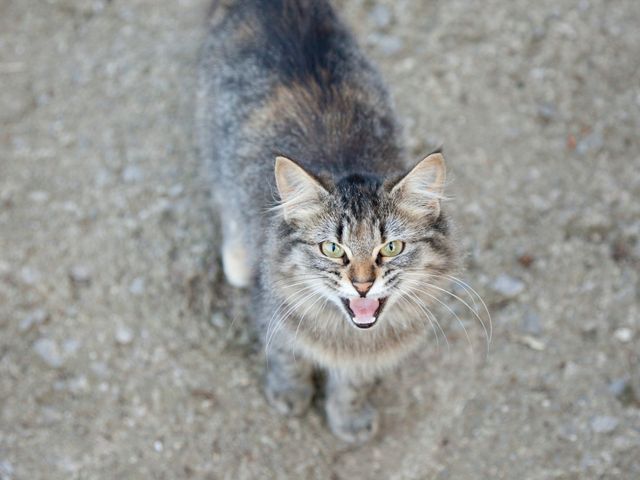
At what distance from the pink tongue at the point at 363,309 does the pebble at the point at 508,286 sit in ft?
3.97

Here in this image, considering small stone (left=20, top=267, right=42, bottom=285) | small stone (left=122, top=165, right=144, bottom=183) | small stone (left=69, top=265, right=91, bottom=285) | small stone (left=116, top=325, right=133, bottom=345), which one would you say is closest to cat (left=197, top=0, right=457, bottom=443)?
small stone (left=122, top=165, right=144, bottom=183)

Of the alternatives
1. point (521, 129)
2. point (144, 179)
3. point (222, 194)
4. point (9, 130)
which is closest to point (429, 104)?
point (521, 129)

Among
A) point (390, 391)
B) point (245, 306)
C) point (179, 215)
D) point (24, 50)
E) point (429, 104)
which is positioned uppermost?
point (24, 50)

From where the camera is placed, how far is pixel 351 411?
3.25 meters

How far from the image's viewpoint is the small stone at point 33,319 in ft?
11.6

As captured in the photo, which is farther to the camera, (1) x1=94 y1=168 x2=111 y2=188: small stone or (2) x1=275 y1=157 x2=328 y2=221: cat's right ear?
(1) x1=94 y1=168 x2=111 y2=188: small stone

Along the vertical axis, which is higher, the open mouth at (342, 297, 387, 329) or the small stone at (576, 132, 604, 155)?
the open mouth at (342, 297, 387, 329)

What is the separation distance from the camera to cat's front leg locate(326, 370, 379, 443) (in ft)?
10.6

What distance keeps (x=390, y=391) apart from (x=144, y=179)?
1610 mm

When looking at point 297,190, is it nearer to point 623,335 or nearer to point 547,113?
point 623,335

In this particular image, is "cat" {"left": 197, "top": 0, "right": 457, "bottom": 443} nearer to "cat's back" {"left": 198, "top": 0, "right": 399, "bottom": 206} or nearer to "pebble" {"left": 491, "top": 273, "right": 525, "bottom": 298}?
"cat's back" {"left": 198, "top": 0, "right": 399, "bottom": 206}

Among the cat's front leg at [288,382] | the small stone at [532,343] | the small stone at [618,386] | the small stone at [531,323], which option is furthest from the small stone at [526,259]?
the cat's front leg at [288,382]

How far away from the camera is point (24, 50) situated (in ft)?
→ 14.4

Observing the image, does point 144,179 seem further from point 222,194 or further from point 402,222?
point 402,222
